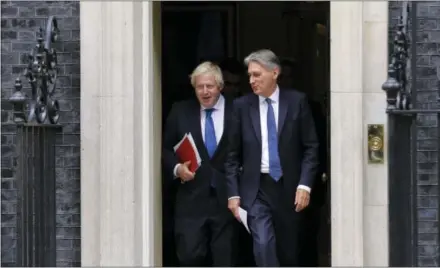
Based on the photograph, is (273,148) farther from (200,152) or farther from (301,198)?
(200,152)

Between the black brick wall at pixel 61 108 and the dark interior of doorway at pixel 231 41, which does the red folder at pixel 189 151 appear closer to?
the dark interior of doorway at pixel 231 41

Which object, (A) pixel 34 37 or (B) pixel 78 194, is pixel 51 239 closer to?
(B) pixel 78 194

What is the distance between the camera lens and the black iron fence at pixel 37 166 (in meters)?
7.25

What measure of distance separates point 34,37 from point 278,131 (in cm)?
183

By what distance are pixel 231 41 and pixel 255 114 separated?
0.87m

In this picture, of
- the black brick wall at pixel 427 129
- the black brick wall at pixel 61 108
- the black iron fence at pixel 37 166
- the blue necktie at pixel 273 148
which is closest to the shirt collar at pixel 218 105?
the blue necktie at pixel 273 148

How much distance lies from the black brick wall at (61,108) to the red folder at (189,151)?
88cm

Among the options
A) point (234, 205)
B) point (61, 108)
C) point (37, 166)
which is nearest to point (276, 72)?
point (234, 205)

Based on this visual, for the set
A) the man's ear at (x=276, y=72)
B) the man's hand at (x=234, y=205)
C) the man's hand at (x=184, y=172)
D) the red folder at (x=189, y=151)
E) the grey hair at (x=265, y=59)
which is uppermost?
the grey hair at (x=265, y=59)

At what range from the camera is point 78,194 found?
775 centimetres

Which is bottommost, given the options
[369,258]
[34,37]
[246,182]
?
[369,258]

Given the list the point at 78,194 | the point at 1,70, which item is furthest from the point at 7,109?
the point at 78,194

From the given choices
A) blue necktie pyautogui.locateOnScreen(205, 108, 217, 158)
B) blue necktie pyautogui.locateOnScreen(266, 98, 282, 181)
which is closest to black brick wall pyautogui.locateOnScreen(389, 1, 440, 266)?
blue necktie pyautogui.locateOnScreen(266, 98, 282, 181)

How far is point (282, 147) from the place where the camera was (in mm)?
7957
